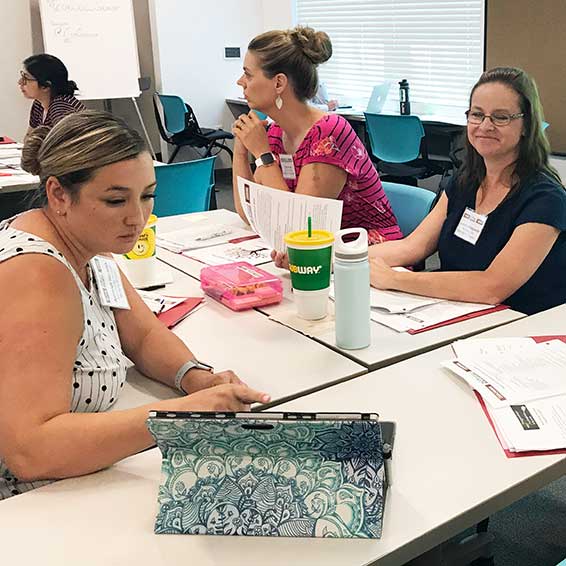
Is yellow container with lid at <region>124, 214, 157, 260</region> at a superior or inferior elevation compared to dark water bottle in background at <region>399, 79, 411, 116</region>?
inferior

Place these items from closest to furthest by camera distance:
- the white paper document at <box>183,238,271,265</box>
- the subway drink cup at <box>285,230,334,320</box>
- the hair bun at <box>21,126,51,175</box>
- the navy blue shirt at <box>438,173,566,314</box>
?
the hair bun at <box>21,126,51,175</box> → the subway drink cup at <box>285,230,334,320</box> → the navy blue shirt at <box>438,173,566,314</box> → the white paper document at <box>183,238,271,265</box>

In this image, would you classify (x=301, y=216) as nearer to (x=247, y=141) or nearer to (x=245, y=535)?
(x=247, y=141)

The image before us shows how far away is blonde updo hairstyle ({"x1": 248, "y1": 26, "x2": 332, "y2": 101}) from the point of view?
7.59 feet

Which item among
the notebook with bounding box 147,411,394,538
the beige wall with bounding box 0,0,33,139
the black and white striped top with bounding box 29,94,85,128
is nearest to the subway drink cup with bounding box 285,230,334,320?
the notebook with bounding box 147,411,394,538

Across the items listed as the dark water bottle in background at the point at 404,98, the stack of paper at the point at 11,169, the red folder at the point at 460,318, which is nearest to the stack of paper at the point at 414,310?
the red folder at the point at 460,318

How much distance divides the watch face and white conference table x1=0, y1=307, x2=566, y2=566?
1278mm

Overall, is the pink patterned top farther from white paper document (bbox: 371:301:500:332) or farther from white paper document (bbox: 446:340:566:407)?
white paper document (bbox: 446:340:566:407)

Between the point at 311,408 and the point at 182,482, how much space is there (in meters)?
0.34

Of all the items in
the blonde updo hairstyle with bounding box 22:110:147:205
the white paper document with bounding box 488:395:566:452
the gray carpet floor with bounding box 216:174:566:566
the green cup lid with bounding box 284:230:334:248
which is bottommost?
the gray carpet floor with bounding box 216:174:566:566

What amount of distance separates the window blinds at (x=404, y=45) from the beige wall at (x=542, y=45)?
47 cm

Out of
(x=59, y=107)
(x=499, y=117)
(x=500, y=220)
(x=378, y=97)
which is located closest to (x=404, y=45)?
(x=378, y=97)

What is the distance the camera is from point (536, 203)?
1872 mm

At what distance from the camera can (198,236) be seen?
2.50 meters

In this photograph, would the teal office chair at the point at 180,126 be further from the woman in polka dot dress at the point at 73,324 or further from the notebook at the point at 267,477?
the notebook at the point at 267,477
